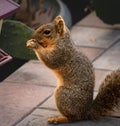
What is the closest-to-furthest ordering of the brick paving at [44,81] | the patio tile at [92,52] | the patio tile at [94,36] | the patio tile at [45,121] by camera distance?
1. the patio tile at [45,121]
2. the brick paving at [44,81]
3. the patio tile at [92,52]
4. the patio tile at [94,36]

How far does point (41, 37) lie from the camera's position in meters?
4.79

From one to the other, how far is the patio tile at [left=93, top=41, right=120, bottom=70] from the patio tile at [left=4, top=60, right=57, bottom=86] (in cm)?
53

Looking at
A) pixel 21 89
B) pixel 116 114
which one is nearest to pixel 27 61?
pixel 21 89

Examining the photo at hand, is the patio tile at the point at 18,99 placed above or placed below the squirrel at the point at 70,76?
below

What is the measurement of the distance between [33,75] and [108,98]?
1.40m

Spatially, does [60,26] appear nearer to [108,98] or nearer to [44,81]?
[108,98]

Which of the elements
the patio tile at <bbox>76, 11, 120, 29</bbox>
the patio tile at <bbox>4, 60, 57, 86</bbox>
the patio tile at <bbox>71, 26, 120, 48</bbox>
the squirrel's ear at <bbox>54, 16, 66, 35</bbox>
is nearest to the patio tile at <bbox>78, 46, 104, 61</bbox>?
the patio tile at <bbox>71, 26, 120, 48</bbox>

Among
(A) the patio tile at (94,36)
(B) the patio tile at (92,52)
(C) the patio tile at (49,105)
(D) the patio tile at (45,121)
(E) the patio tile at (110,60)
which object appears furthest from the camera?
(A) the patio tile at (94,36)

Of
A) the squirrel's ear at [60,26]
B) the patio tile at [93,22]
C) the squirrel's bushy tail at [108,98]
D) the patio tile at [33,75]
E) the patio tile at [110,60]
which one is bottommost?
the patio tile at [93,22]

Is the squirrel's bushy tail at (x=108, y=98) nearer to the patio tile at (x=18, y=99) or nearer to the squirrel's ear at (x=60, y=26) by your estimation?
the squirrel's ear at (x=60, y=26)

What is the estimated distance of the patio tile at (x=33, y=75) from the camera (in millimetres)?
5902

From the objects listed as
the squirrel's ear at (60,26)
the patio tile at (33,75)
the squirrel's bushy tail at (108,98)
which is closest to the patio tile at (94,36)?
the patio tile at (33,75)

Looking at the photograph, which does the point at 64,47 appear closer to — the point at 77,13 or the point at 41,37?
the point at 41,37

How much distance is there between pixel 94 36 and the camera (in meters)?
7.16
